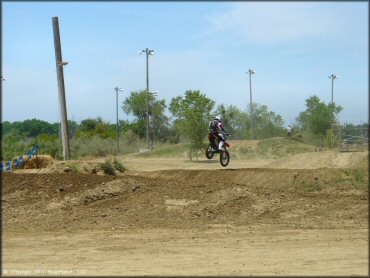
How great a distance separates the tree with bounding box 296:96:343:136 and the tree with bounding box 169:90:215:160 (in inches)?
369

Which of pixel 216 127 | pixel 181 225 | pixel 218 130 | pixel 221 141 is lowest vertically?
pixel 181 225

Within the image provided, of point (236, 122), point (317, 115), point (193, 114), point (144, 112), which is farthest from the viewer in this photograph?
point (236, 122)

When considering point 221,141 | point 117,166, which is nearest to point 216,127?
point 221,141

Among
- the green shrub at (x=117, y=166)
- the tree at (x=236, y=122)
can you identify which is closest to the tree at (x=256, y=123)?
the tree at (x=236, y=122)

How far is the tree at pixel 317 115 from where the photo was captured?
130 feet

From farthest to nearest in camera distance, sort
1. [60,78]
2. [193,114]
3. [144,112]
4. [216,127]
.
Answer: [144,112]
[193,114]
[60,78]
[216,127]

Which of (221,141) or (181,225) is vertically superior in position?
(221,141)

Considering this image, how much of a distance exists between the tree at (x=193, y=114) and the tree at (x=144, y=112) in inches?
266

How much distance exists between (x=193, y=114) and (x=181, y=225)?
60.9 feet

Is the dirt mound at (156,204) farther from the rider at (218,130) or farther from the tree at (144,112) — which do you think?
the tree at (144,112)

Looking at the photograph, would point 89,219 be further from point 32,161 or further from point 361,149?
point 361,149

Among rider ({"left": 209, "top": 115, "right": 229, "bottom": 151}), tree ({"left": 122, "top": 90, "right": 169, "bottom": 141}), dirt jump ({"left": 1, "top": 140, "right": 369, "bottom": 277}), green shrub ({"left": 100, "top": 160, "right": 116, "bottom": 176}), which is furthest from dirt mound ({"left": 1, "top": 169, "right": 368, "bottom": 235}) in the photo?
tree ({"left": 122, "top": 90, "right": 169, "bottom": 141})

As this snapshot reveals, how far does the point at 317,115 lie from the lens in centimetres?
4091

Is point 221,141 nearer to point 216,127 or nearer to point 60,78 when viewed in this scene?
point 216,127
